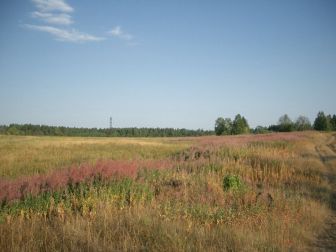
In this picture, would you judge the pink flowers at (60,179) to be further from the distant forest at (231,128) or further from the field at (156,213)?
the distant forest at (231,128)

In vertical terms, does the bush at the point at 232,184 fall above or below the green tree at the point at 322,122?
below

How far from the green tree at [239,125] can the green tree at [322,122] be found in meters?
28.0

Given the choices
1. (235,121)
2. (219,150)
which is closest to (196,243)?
(219,150)

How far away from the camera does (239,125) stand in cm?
8288

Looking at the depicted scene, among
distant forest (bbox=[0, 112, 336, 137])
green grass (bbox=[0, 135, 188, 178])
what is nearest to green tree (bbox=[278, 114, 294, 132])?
distant forest (bbox=[0, 112, 336, 137])

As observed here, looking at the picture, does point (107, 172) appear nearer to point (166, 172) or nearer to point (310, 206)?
point (166, 172)

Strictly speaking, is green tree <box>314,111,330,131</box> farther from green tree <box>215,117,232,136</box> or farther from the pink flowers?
the pink flowers

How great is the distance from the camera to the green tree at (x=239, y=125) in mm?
82688

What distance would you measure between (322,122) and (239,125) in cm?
3182

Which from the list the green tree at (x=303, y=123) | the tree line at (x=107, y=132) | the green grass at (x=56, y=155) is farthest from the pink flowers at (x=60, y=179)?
Answer: the tree line at (x=107, y=132)

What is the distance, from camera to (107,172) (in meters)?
10.1

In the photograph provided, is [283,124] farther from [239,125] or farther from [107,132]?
[107,132]

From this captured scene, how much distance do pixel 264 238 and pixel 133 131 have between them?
529 ft

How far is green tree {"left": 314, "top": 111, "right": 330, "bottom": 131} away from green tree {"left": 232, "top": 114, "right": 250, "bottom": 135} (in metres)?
28.0
